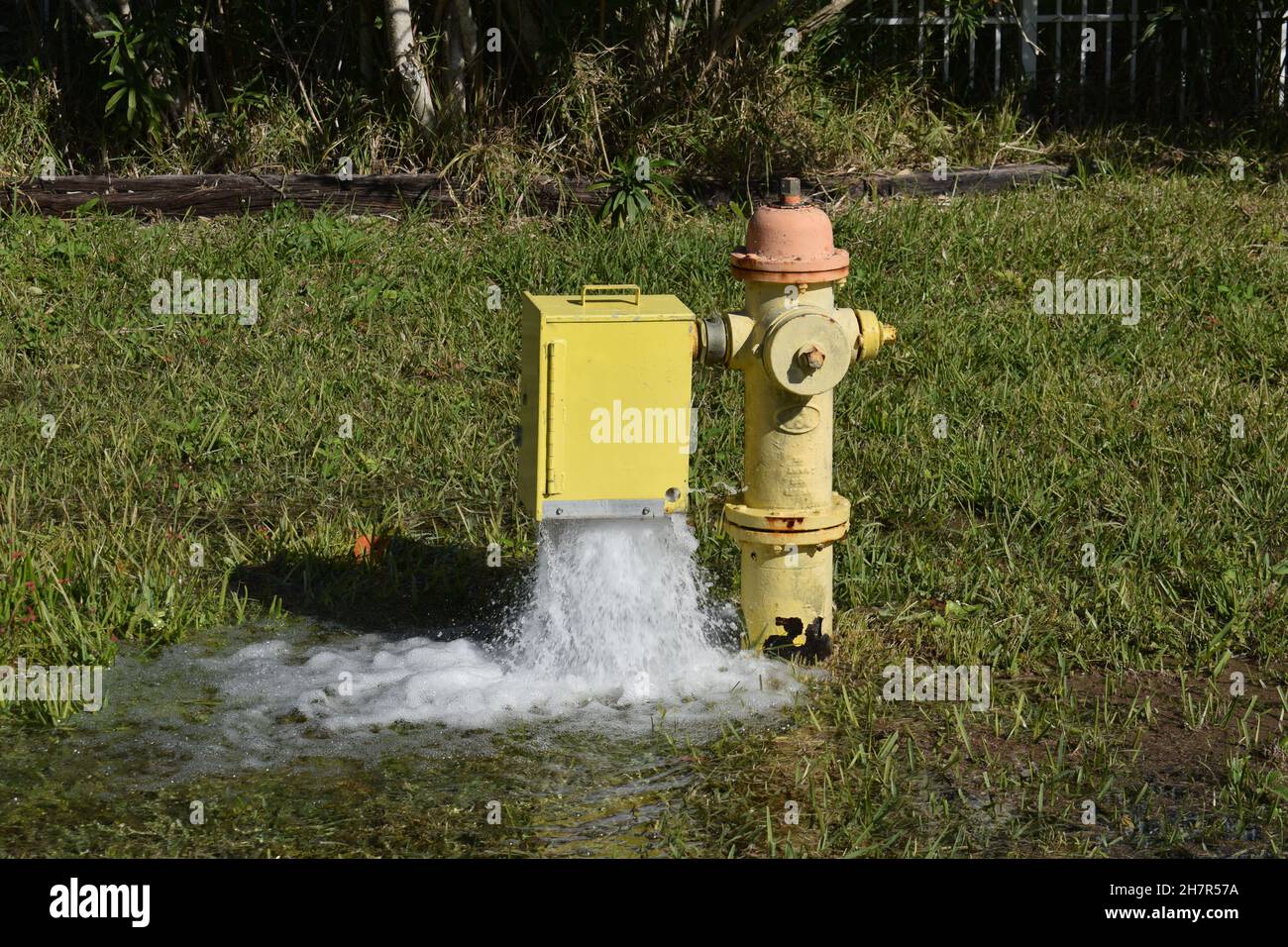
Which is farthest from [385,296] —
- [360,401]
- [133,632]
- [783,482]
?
[783,482]

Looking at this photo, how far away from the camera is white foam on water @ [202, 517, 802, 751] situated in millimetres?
3857

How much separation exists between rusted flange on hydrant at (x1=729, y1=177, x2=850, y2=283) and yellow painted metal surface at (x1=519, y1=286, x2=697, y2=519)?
0.21m

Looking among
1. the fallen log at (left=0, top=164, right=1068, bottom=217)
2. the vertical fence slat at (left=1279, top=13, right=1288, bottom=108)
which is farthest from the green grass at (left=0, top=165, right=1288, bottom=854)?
the vertical fence slat at (left=1279, top=13, right=1288, bottom=108)

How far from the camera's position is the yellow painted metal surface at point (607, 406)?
368 cm

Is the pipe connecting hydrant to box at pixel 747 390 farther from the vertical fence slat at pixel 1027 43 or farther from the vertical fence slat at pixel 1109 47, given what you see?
the vertical fence slat at pixel 1109 47

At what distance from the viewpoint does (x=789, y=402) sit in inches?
152

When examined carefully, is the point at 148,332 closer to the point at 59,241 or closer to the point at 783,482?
the point at 59,241

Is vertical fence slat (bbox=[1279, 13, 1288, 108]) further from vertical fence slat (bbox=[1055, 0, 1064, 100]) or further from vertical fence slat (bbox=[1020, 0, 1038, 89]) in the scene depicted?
vertical fence slat (bbox=[1020, 0, 1038, 89])

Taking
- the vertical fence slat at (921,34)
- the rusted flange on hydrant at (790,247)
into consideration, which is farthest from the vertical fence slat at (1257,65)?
the rusted flange on hydrant at (790,247)

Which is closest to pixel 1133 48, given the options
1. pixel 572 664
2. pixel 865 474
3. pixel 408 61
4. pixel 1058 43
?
pixel 1058 43

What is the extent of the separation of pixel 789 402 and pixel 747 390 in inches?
5.0

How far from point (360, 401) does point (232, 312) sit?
39.9 inches

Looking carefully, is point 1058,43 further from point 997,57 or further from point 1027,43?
point 997,57

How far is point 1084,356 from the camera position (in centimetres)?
606
